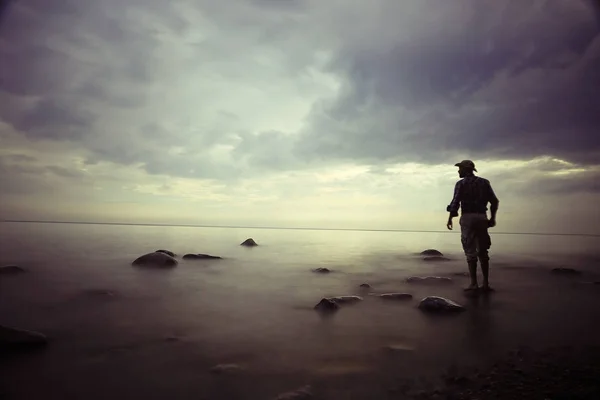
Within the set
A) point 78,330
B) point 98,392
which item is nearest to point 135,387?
point 98,392

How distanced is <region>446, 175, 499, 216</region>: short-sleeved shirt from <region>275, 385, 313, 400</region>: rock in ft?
23.7

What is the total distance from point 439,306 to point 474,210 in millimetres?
3404

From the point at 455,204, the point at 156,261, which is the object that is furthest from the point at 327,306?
the point at 156,261

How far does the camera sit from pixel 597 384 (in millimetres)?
3010

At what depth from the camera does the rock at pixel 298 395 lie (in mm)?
3080

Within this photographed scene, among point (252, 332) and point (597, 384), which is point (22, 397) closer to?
point (252, 332)

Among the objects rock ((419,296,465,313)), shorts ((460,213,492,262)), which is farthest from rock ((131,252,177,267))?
shorts ((460,213,492,262))

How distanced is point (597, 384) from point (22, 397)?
5.57 metres

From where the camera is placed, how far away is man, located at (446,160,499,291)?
28.0ft

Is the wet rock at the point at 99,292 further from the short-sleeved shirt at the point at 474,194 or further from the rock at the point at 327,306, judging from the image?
the short-sleeved shirt at the point at 474,194

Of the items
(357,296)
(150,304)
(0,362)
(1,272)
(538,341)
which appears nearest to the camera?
(0,362)

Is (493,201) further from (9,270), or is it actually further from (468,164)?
(9,270)

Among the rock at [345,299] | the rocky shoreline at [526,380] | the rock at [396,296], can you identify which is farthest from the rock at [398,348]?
the rock at [396,296]

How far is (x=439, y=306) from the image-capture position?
658 centimetres
